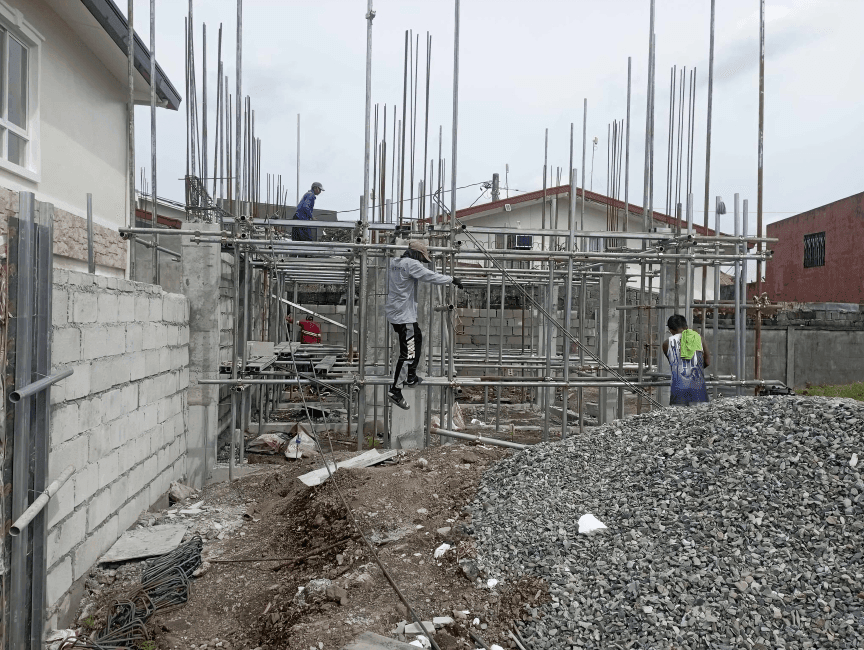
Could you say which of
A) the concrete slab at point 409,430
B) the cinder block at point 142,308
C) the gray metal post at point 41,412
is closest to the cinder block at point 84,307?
the gray metal post at point 41,412

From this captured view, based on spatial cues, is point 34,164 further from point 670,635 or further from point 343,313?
point 343,313

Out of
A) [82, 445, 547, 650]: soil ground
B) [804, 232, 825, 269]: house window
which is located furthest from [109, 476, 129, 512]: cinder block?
[804, 232, 825, 269]: house window

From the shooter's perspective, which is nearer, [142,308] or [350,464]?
[142,308]

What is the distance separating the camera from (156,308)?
604 centimetres

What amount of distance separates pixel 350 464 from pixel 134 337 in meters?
2.55

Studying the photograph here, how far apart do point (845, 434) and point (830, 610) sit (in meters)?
1.70

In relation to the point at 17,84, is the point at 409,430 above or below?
below

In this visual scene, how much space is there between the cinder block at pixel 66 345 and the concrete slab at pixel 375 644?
2.22 metres

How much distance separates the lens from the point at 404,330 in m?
7.07

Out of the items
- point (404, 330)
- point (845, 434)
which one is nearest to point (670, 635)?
point (845, 434)

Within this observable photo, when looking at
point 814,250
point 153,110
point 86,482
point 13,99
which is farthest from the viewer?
point 814,250

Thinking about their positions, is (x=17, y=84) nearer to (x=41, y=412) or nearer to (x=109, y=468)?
(x=109, y=468)

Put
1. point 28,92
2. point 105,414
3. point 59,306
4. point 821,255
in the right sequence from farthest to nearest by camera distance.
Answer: point 821,255 → point 28,92 → point 105,414 → point 59,306

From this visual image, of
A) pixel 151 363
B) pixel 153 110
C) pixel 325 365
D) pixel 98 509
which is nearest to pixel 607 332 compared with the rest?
pixel 325 365
